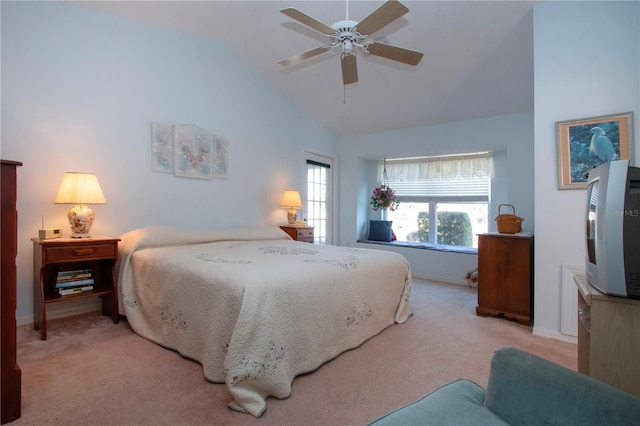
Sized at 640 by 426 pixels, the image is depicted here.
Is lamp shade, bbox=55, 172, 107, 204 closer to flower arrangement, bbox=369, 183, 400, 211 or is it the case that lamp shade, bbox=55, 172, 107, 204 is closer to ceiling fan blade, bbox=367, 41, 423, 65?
ceiling fan blade, bbox=367, 41, 423, 65

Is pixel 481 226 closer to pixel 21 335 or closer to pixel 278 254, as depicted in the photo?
pixel 278 254

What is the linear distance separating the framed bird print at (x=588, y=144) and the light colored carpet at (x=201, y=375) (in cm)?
130

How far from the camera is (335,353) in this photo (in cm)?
206

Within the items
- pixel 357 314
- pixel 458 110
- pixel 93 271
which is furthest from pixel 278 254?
pixel 458 110

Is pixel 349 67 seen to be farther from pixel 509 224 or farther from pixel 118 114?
pixel 118 114

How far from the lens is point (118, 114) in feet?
9.87

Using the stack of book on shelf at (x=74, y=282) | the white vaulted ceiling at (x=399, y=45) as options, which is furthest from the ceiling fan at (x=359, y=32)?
the stack of book on shelf at (x=74, y=282)

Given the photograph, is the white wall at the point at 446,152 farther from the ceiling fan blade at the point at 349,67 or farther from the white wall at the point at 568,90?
the ceiling fan blade at the point at 349,67

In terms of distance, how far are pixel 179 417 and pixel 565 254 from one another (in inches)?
111

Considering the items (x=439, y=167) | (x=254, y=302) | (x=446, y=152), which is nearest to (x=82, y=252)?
(x=254, y=302)

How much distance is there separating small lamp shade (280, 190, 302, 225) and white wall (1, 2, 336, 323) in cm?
26

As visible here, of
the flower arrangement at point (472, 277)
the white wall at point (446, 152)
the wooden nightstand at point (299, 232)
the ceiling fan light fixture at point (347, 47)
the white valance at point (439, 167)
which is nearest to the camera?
the ceiling fan light fixture at point (347, 47)

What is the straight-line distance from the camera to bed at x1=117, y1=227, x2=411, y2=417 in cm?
158

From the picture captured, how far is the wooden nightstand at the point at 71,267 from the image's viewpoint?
7.59 ft
